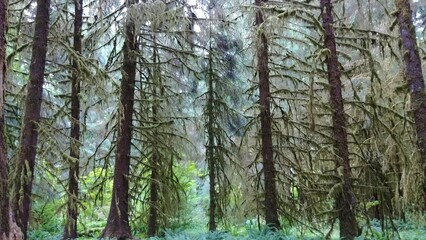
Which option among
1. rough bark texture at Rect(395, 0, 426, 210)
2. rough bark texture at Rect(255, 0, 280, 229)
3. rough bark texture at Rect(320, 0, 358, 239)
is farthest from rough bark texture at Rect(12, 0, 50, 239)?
rough bark texture at Rect(395, 0, 426, 210)

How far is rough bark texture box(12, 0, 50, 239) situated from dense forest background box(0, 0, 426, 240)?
2 cm

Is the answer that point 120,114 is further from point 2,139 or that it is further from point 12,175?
point 2,139

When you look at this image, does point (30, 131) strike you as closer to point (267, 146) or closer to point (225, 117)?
point (267, 146)

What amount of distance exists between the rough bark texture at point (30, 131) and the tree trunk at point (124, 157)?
1637mm

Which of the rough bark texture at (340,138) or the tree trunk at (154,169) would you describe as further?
the tree trunk at (154,169)

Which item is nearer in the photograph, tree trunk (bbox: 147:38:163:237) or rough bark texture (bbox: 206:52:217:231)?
tree trunk (bbox: 147:38:163:237)

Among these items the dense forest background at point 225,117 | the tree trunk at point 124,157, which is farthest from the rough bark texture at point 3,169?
the tree trunk at point 124,157

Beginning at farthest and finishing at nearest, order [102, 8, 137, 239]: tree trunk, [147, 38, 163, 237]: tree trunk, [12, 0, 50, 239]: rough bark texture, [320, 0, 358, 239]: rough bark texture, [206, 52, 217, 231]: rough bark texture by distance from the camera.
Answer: [206, 52, 217, 231]: rough bark texture → [147, 38, 163, 237]: tree trunk → [102, 8, 137, 239]: tree trunk → [320, 0, 358, 239]: rough bark texture → [12, 0, 50, 239]: rough bark texture

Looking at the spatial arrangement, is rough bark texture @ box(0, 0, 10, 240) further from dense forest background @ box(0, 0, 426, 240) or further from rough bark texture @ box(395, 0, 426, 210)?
rough bark texture @ box(395, 0, 426, 210)

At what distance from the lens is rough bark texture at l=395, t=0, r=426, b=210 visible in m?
5.68

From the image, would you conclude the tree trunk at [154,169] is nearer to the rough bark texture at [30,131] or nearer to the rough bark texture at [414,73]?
the rough bark texture at [30,131]

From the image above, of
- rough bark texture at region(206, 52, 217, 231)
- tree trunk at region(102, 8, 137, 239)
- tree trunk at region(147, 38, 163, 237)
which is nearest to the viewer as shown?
tree trunk at region(102, 8, 137, 239)

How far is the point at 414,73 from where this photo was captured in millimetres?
5820

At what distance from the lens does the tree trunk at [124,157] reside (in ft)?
24.6
